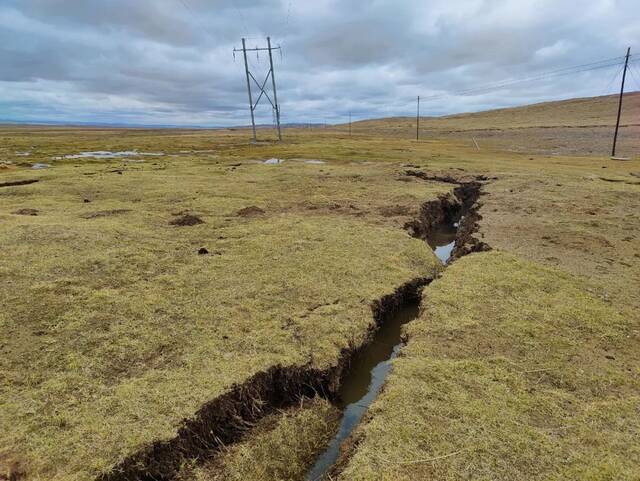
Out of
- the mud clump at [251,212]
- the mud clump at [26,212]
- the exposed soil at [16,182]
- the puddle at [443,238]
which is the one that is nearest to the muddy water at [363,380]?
the puddle at [443,238]

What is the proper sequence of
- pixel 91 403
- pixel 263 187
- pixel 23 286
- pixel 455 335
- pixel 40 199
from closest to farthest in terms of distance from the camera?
pixel 91 403, pixel 455 335, pixel 23 286, pixel 40 199, pixel 263 187

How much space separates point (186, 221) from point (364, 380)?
9488 millimetres

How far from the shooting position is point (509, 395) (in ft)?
19.1

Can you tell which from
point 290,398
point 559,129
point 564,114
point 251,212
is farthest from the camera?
point 564,114

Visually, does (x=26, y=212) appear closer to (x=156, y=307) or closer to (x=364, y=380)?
(x=156, y=307)

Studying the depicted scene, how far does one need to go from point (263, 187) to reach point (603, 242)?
15.1m

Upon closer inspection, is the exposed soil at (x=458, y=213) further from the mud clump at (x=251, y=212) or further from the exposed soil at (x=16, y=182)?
the exposed soil at (x=16, y=182)

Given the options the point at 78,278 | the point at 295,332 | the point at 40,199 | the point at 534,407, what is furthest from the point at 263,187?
the point at 534,407

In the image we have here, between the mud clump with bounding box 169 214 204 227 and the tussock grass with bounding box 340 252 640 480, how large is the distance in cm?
891

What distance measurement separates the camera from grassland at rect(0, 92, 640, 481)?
500cm

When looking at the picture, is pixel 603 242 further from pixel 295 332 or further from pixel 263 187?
pixel 263 187

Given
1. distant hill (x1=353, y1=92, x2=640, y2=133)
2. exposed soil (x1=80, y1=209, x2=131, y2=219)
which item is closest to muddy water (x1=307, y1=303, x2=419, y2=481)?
exposed soil (x1=80, y1=209, x2=131, y2=219)

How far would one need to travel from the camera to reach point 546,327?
7652 millimetres

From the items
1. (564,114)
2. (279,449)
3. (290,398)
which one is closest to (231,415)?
(279,449)
